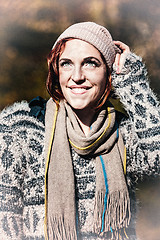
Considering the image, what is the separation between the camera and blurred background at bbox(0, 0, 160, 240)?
2.05 feet

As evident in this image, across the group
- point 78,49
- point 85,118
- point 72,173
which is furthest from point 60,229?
point 78,49

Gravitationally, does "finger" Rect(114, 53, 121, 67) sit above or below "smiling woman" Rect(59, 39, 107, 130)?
above

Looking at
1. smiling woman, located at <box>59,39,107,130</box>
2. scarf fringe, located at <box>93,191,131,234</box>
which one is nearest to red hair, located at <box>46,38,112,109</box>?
smiling woman, located at <box>59,39,107,130</box>

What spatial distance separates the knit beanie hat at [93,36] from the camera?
544mm

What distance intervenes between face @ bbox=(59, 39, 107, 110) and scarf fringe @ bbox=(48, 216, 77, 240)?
0.70 feet

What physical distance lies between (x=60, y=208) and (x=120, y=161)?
0.49 ft

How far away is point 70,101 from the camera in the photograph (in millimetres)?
568

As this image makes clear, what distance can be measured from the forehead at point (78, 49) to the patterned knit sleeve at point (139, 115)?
0.09 m

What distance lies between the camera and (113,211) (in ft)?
1.95

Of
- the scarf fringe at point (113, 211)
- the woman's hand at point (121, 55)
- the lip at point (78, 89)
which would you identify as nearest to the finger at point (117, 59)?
the woman's hand at point (121, 55)

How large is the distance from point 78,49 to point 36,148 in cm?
21

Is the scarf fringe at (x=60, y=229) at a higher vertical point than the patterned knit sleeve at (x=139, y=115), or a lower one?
lower

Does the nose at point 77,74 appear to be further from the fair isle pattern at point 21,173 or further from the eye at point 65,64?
the fair isle pattern at point 21,173

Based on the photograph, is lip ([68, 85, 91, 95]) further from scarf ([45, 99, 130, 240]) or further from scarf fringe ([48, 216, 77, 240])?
scarf fringe ([48, 216, 77, 240])
